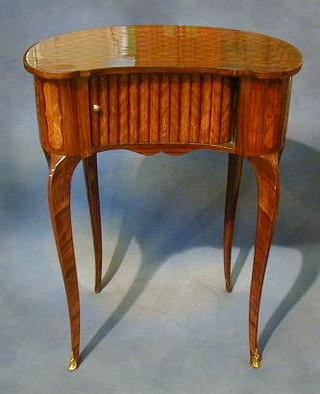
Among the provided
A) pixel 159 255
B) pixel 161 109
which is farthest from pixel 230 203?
pixel 161 109

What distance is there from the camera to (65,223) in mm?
1408

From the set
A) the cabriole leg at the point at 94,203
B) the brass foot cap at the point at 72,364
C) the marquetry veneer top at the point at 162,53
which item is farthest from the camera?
the cabriole leg at the point at 94,203

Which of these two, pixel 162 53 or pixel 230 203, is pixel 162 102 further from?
pixel 230 203

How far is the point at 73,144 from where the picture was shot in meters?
1.33

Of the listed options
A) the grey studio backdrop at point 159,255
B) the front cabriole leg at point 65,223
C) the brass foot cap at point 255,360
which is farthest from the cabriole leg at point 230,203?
the front cabriole leg at point 65,223

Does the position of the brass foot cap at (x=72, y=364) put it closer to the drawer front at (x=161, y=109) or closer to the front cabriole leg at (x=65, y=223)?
the front cabriole leg at (x=65, y=223)

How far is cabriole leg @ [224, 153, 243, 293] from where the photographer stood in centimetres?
170

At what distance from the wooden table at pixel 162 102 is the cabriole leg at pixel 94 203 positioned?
28 cm

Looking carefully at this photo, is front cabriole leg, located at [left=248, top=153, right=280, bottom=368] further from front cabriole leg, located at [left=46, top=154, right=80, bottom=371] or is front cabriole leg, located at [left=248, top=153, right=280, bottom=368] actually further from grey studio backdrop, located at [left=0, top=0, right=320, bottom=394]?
front cabriole leg, located at [left=46, top=154, right=80, bottom=371]

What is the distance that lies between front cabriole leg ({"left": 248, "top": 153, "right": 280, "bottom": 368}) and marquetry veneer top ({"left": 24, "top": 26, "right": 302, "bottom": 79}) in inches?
6.8

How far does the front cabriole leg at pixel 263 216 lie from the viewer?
4.43 feet

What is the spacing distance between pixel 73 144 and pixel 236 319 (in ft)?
2.03

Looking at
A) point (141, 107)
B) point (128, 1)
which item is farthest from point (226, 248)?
point (128, 1)

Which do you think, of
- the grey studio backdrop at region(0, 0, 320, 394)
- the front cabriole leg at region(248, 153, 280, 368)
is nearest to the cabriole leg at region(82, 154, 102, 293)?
the grey studio backdrop at region(0, 0, 320, 394)
